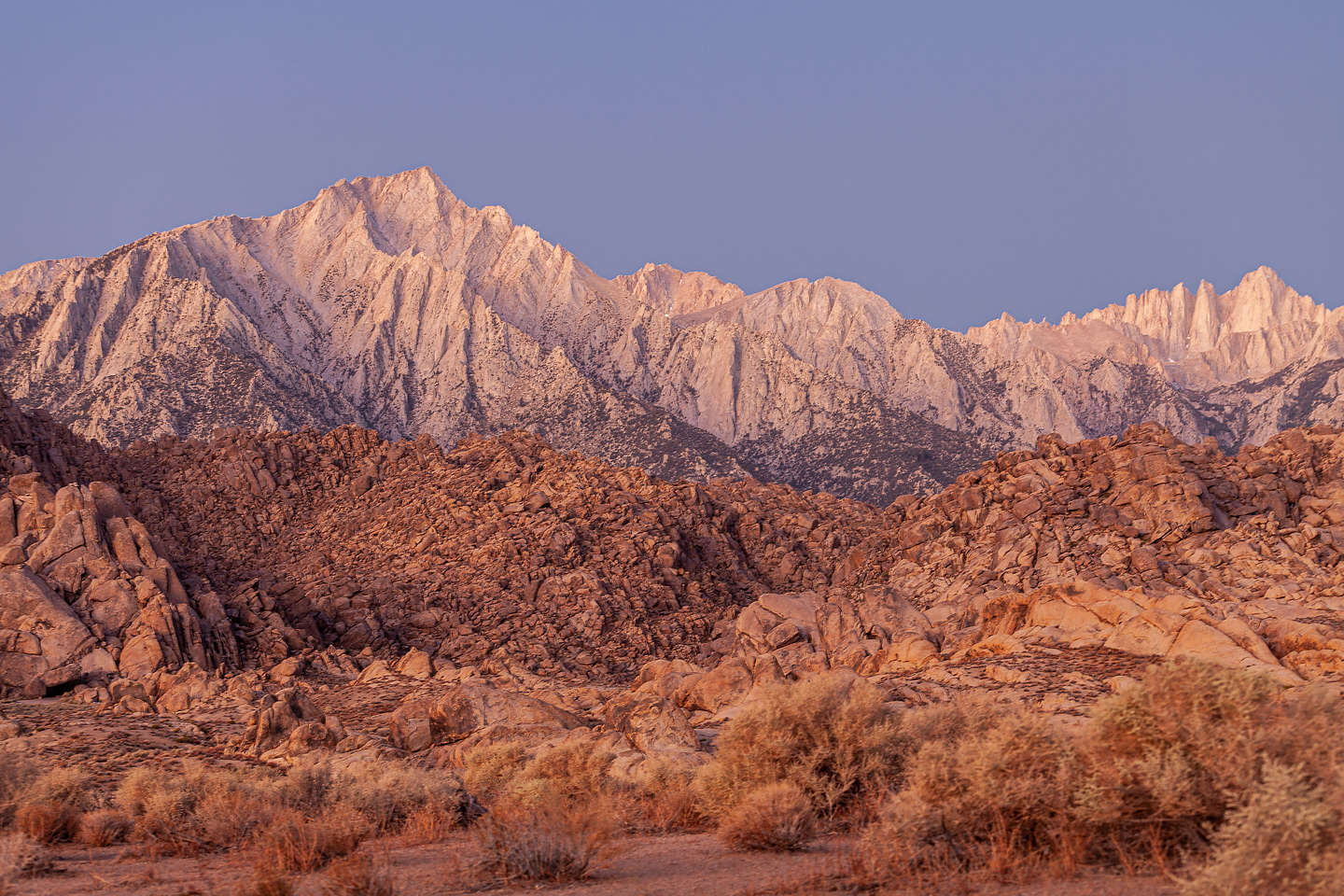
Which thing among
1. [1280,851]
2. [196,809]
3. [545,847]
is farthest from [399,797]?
[1280,851]

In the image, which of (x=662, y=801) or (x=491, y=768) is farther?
(x=491, y=768)

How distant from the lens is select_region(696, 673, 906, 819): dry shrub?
43.7 feet

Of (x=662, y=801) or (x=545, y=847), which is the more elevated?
(x=545, y=847)

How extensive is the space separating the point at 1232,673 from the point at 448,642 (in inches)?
1400

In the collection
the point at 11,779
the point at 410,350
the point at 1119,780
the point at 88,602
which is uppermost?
the point at 410,350

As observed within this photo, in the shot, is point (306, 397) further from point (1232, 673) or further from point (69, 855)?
point (1232, 673)

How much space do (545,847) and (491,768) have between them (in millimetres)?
8189

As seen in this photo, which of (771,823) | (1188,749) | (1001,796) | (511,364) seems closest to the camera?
(1188,749)

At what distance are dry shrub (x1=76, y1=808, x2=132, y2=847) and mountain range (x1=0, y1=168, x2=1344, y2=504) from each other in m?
89.5

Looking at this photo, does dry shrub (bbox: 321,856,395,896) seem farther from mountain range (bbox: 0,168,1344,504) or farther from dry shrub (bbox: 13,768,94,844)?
mountain range (bbox: 0,168,1344,504)

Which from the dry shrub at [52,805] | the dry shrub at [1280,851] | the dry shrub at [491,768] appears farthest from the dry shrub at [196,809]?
the dry shrub at [1280,851]

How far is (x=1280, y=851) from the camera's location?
7.89 metres

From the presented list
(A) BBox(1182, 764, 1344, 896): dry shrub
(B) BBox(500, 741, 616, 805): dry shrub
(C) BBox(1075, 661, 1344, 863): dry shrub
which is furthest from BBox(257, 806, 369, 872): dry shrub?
(A) BBox(1182, 764, 1344, 896): dry shrub

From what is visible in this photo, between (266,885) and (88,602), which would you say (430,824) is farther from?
(88,602)
